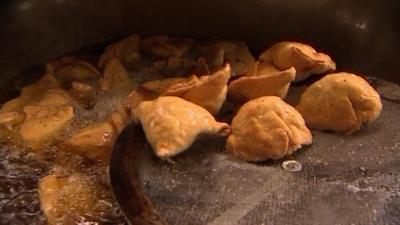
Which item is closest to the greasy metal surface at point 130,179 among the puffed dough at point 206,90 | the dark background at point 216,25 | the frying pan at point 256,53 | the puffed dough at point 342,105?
the frying pan at point 256,53

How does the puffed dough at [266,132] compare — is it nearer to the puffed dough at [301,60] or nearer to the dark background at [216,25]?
the puffed dough at [301,60]

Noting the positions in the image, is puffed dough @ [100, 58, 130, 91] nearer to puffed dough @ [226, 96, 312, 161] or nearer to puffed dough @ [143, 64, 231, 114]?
puffed dough @ [143, 64, 231, 114]

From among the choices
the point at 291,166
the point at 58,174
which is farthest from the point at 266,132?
the point at 58,174

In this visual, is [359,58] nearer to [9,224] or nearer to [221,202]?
[221,202]

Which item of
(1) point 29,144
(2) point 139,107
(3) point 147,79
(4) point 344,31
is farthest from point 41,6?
(4) point 344,31

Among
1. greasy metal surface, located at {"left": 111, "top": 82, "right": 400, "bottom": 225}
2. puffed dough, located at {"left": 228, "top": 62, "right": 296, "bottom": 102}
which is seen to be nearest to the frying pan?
greasy metal surface, located at {"left": 111, "top": 82, "right": 400, "bottom": 225}
